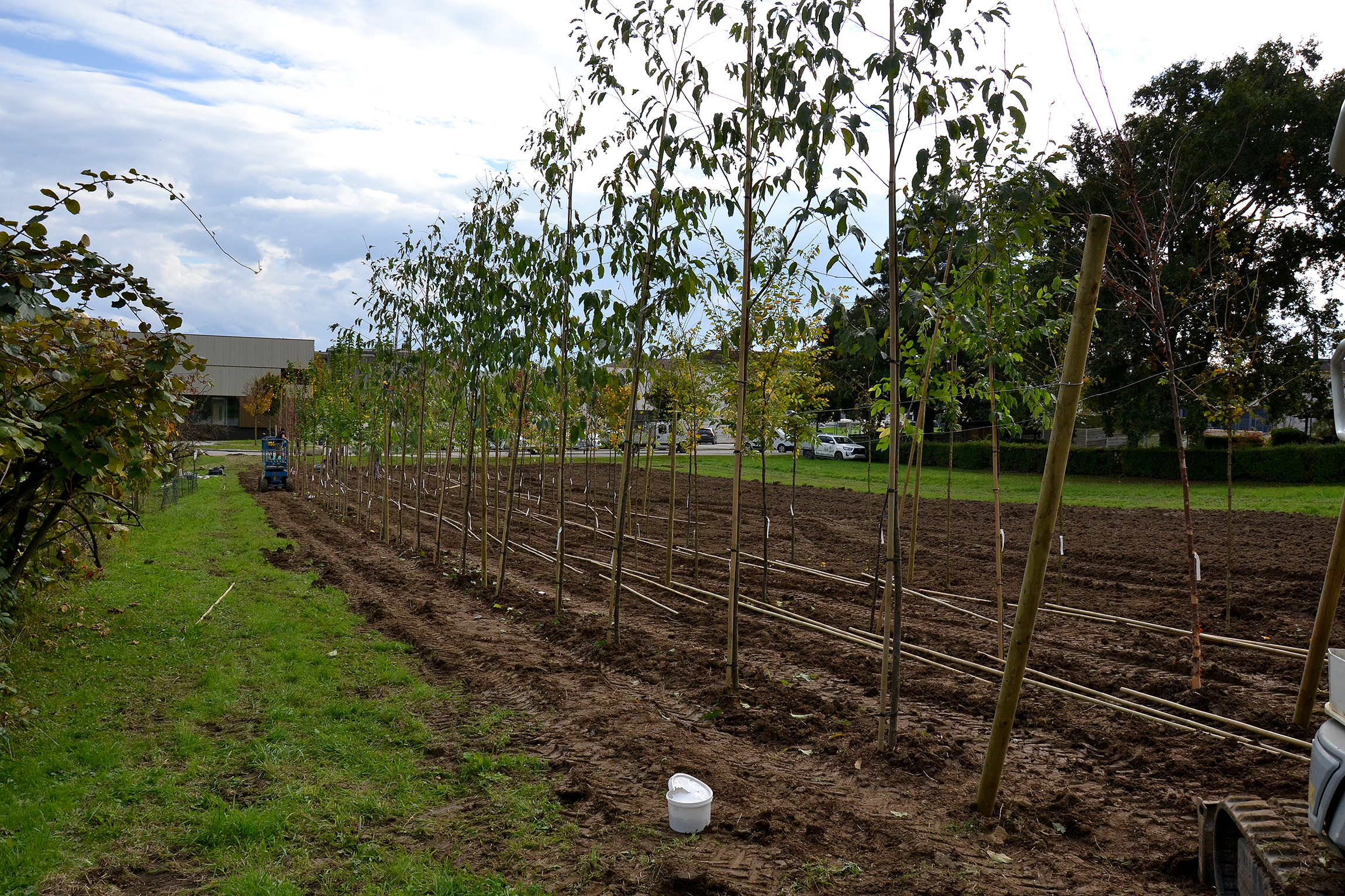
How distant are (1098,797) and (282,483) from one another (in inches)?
1111

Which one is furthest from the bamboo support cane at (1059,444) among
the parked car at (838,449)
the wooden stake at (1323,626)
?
the parked car at (838,449)

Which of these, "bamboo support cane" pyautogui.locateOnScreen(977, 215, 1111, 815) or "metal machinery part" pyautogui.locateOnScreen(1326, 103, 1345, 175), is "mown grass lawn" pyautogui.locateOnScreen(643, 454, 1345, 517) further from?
"metal machinery part" pyautogui.locateOnScreen(1326, 103, 1345, 175)

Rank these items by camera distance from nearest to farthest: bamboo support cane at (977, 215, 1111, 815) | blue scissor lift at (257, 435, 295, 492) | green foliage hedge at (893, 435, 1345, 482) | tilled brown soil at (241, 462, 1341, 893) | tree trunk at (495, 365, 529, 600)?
bamboo support cane at (977, 215, 1111, 815), tilled brown soil at (241, 462, 1341, 893), tree trunk at (495, 365, 529, 600), green foliage hedge at (893, 435, 1345, 482), blue scissor lift at (257, 435, 295, 492)

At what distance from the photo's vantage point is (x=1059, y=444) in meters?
3.80

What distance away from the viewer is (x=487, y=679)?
7.02 m

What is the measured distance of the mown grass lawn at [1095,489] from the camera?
1950 cm

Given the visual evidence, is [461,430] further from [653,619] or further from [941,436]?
[941,436]

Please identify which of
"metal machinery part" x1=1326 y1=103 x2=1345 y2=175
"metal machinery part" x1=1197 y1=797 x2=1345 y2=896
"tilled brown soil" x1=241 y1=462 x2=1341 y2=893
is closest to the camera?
"metal machinery part" x1=1197 y1=797 x2=1345 y2=896

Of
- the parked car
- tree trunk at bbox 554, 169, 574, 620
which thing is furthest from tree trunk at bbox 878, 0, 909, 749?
the parked car

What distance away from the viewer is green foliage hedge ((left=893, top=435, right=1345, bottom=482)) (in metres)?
23.3

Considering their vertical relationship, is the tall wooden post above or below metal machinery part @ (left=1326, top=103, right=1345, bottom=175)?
below

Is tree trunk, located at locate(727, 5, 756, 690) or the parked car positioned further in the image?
the parked car

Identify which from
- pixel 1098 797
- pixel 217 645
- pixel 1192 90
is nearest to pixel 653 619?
pixel 217 645

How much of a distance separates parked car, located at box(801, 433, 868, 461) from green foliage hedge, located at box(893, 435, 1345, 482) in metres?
9.25
